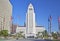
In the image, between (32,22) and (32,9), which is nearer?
(32,22)

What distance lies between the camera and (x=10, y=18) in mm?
50531

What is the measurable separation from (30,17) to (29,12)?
10.6 ft

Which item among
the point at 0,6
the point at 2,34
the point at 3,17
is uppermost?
the point at 0,6

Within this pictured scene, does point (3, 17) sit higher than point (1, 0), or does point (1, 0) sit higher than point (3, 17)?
point (1, 0)

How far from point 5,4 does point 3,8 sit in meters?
2.48

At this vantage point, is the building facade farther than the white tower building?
No

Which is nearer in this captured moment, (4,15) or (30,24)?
(4,15)

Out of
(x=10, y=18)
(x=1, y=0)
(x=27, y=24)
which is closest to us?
(x=1, y=0)

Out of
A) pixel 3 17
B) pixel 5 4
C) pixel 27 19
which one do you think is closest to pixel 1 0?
pixel 5 4

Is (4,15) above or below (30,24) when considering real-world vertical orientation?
above

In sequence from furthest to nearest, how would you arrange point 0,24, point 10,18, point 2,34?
1. point 10,18
2. point 0,24
3. point 2,34

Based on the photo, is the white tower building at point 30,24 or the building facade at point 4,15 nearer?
the building facade at point 4,15

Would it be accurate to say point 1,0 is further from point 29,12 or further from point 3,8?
point 29,12

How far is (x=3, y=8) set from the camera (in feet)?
149
